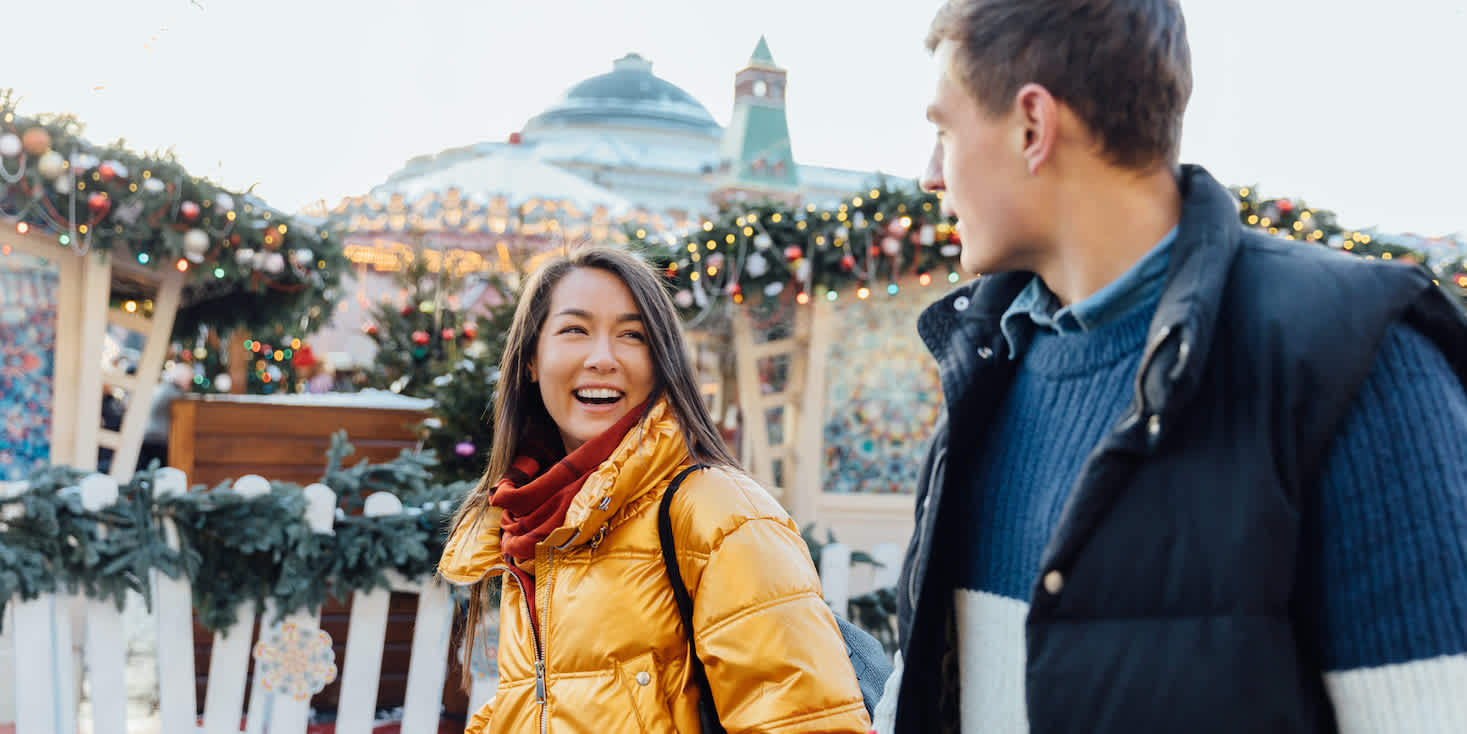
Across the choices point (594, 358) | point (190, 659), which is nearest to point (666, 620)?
point (594, 358)

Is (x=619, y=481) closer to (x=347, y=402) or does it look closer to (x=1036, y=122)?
(x=1036, y=122)

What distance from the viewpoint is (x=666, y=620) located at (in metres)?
1.81

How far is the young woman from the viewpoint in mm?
1700

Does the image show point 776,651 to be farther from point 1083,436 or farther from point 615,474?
point 1083,436

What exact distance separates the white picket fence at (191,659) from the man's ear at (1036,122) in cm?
313

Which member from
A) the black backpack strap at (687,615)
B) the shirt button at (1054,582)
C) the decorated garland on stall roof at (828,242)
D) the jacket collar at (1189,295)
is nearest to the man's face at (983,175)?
the jacket collar at (1189,295)

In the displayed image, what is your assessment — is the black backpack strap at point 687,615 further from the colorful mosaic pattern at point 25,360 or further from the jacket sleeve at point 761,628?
the colorful mosaic pattern at point 25,360

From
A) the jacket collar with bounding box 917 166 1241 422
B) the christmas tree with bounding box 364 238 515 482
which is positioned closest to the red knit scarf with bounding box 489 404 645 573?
the jacket collar with bounding box 917 166 1241 422

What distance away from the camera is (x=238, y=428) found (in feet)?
19.9

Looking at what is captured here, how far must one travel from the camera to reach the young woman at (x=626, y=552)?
5.58 ft

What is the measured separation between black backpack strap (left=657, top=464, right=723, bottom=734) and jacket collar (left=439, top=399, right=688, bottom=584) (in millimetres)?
81

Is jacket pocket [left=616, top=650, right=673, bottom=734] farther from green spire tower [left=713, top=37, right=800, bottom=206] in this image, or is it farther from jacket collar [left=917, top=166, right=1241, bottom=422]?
green spire tower [left=713, top=37, right=800, bottom=206]

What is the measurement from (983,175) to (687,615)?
991mm

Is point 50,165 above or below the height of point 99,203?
above
